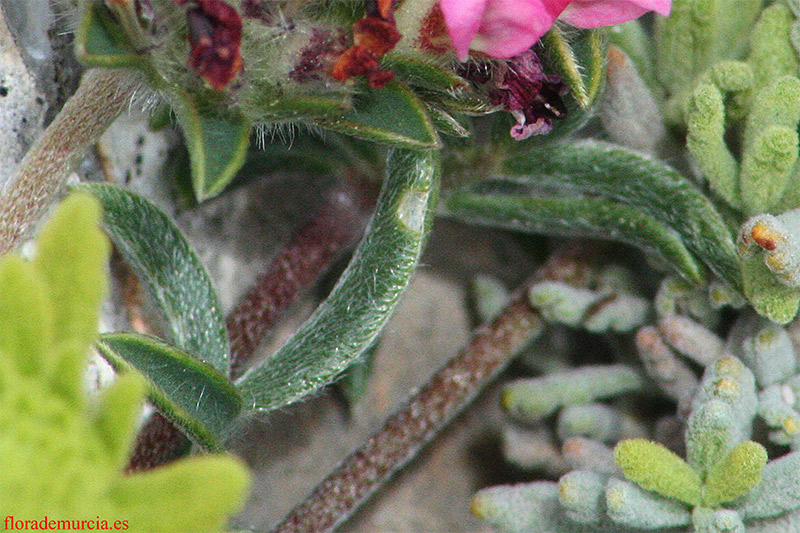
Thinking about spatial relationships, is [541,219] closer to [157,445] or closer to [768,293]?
[768,293]

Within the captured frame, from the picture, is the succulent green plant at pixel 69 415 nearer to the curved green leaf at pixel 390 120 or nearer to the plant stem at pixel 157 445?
the curved green leaf at pixel 390 120

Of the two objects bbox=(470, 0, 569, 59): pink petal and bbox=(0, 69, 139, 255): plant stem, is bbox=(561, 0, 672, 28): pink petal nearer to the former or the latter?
bbox=(470, 0, 569, 59): pink petal

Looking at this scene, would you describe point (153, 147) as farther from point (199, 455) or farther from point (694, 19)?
point (694, 19)

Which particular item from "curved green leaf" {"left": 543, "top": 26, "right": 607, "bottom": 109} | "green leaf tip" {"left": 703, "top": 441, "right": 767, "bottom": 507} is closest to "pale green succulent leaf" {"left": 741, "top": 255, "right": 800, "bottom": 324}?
"green leaf tip" {"left": 703, "top": 441, "right": 767, "bottom": 507}

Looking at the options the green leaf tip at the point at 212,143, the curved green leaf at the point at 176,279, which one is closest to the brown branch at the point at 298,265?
the curved green leaf at the point at 176,279

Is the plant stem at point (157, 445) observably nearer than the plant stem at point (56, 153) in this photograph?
No

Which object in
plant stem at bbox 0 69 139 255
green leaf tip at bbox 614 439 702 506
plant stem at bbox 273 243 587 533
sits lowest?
Answer: plant stem at bbox 273 243 587 533

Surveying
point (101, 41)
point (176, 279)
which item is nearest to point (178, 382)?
point (176, 279)
